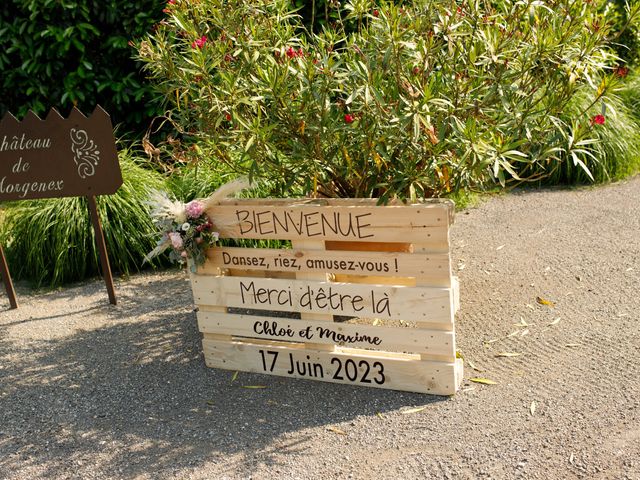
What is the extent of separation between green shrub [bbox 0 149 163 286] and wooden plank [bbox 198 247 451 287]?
1.78 meters

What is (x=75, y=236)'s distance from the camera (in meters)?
5.43

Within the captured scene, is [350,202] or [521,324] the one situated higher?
[350,202]

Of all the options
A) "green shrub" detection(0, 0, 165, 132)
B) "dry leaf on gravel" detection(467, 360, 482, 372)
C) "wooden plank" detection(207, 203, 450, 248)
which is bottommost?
"dry leaf on gravel" detection(467, 360, 482, 372)

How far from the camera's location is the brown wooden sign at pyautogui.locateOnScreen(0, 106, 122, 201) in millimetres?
4672

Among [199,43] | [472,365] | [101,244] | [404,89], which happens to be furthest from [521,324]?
[101,244]

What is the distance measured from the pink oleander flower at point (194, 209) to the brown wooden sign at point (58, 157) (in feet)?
3.78

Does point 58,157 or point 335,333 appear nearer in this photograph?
point 335,333

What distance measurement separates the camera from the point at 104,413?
3574 millimetres

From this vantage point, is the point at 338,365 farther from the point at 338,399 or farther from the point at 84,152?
the point at 84,152

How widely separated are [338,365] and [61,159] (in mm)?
2479

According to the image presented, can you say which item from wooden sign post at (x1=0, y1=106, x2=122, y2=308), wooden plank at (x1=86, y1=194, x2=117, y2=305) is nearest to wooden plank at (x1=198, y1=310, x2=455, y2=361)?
wooden plank at (x1=86, y1=194, x2=117, y2=305)

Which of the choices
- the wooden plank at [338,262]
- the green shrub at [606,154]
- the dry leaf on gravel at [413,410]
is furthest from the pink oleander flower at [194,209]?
the green shrub at [606,154]

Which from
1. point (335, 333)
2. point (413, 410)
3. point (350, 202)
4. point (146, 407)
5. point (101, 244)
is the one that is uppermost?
point (350, 202)

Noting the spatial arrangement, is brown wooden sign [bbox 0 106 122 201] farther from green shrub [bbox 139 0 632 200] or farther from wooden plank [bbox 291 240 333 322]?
wooden plank [bbox 291 240 333 322]
